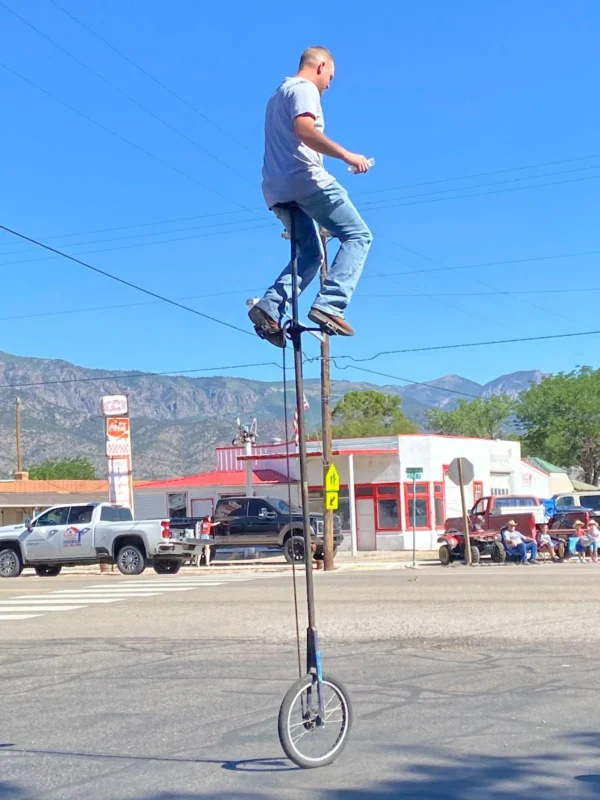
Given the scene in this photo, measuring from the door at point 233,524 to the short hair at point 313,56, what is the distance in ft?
97.3

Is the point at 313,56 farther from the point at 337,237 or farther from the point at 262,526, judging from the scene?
the point at 262,526

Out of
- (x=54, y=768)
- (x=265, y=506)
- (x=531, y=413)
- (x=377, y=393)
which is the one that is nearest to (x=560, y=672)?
(x=54, y=768)

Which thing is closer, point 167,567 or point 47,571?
point 167,567

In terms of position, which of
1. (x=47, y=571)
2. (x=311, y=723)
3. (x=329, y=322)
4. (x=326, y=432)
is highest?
(x=326, y=432)

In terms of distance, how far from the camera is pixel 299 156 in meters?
5.75

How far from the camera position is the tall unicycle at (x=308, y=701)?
5.58 metres

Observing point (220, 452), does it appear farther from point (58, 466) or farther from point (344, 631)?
point (58, 466)

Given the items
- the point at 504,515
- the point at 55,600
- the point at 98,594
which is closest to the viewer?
the point at 55,600

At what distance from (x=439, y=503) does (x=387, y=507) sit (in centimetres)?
230

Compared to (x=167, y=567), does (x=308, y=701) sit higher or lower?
higher

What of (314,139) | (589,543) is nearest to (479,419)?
(589,543)

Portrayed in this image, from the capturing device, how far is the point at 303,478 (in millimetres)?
5715

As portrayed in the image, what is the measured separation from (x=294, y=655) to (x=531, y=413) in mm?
68424

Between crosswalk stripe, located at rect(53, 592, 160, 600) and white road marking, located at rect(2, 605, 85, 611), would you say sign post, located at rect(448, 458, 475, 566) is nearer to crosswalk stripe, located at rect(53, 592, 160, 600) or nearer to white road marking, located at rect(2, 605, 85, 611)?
crosswalk stripe, located at rect(53, 592, 160, 600)
